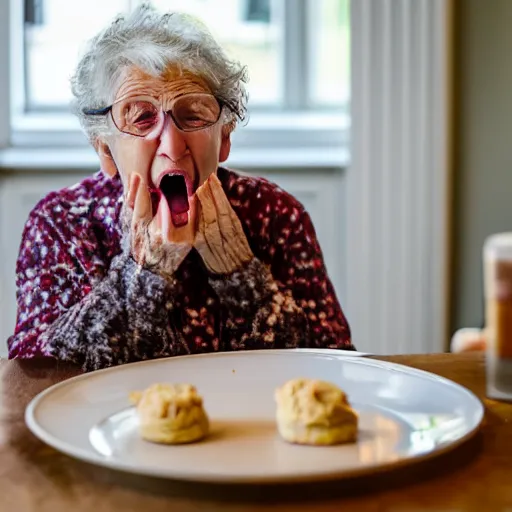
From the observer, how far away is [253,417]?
1.03 metres

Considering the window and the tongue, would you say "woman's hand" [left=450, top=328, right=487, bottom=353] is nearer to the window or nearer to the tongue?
the tongue

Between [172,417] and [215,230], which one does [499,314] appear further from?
[215,230]

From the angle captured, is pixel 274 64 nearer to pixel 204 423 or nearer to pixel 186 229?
pixel 186 229

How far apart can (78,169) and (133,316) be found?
808 millimetres

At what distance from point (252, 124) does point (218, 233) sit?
2.51ft

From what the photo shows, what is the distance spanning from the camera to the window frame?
2.08m

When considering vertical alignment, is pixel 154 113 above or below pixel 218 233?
above

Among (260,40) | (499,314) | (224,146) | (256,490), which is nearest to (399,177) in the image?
(260,40)

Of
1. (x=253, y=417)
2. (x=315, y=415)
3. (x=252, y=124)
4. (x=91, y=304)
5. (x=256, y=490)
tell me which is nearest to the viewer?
(x=256, y=490)

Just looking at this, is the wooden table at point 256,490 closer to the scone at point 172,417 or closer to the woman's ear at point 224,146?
the scone at point 172,417

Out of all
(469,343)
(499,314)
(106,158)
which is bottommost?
(469,343)

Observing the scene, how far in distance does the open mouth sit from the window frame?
64 centimetres

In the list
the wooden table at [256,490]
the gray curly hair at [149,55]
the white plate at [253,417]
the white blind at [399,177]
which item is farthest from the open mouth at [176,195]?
the white blind at [399,177]

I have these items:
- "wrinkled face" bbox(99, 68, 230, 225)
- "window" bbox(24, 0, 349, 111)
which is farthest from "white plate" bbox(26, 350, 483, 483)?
"window" bbox(24, 0, 349, 111)
